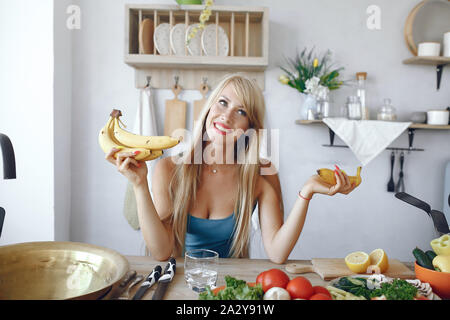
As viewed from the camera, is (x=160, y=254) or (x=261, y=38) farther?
(x=261, y=38)

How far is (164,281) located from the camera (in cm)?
88

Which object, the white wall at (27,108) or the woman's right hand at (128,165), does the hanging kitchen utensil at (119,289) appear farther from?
the white wall at (27,108)

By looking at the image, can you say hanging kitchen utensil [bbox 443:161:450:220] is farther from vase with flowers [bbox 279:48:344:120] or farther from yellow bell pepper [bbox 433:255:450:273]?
yellow bell pepper [bbox 433:255:450:273]

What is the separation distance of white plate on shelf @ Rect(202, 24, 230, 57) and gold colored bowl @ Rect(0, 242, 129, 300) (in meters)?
1.45

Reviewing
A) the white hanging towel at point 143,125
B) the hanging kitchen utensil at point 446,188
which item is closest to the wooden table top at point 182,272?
the white hanging towel at point 143,125

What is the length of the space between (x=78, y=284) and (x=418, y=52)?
2.23m

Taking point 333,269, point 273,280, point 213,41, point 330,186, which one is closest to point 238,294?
point 273,280

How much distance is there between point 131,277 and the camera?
0.89 m

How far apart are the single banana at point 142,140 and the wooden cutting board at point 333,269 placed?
0.49 metres

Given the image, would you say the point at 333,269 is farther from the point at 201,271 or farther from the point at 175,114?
the point at 175,114

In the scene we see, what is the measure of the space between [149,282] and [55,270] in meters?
0.22

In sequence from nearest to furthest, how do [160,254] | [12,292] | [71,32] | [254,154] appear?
1. [12,292]
2. [160,254]
3. [254,154]
4. [71,32]
